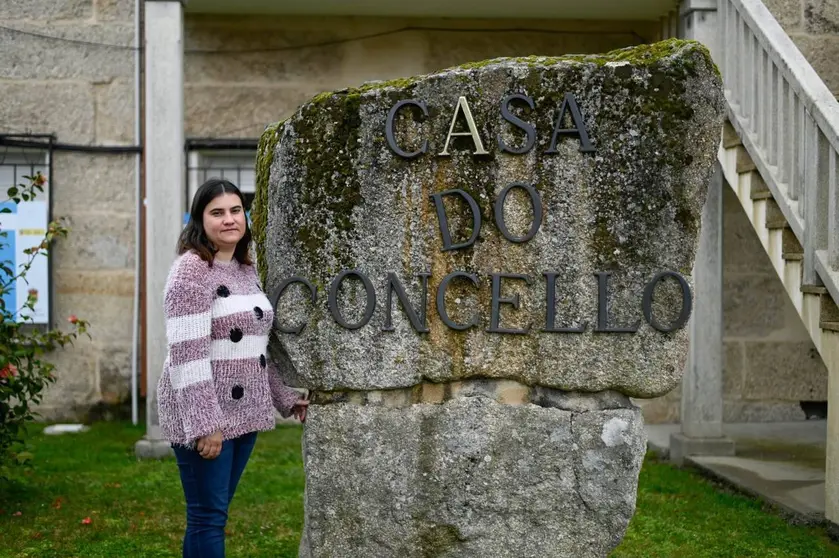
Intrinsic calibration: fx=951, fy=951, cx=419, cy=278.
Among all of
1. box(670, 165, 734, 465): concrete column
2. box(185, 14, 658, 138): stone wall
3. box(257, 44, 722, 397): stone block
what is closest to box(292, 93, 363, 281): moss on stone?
box(257, 44, 722, 397): stone block

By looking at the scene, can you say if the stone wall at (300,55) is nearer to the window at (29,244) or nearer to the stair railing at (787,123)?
the window at (29,244)

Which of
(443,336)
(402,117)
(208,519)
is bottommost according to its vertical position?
(208,519)

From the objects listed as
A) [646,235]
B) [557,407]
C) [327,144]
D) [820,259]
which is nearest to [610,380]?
[557,407]

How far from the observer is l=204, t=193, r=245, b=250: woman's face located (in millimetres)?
3064

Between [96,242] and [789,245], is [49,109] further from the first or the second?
[789,245]

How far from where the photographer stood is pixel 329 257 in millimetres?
3146

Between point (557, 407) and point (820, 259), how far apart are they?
7.77 feet

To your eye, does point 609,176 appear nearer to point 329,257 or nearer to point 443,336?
point 443,336

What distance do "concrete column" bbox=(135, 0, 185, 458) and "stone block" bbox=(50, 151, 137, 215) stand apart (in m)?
1.44

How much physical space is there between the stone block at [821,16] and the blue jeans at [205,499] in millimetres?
5974

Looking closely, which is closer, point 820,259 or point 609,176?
point 609,176

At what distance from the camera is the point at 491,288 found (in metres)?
3.12

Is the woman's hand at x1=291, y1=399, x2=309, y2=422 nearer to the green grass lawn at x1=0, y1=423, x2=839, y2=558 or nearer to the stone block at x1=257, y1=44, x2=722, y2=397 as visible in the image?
the stone block at x1=257, y1=44, x2=722, y2=397

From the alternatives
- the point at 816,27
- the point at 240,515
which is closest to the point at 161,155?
the point at 240,515
